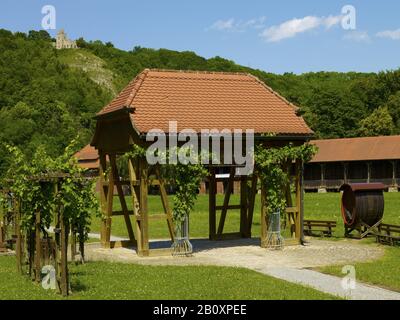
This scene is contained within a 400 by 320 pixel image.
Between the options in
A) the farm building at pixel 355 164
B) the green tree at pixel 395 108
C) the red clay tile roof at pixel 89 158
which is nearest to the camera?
the farm building at pixel 355 164

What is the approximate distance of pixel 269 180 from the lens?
65.9ft

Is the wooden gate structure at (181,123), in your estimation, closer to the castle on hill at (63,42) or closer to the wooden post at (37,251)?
the wooden post at (37,251)

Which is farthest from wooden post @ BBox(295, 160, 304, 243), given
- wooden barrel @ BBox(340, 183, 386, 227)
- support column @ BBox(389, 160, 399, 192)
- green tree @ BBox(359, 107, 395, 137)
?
green tree @ BBox(359, 107, 395, 137)

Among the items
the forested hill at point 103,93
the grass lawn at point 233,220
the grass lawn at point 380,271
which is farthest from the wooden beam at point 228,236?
the forested hill at point 103,93

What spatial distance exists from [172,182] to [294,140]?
192 inches

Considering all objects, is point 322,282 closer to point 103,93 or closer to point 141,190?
point 141,190

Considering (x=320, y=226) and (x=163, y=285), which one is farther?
(x=320, y=226)

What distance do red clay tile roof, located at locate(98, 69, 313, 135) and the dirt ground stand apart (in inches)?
153

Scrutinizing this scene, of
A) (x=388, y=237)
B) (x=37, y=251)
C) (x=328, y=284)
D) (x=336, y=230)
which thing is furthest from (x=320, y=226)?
(x=37, y=251)

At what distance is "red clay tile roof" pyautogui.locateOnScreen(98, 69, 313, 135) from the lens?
19344 millimetres

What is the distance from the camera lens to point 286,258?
1781 centimetres

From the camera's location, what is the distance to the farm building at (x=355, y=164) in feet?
197

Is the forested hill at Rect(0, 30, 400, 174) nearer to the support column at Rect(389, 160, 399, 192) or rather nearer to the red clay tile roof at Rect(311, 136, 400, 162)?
the red clay tile roof at Rect(311, 136, 400, 162)

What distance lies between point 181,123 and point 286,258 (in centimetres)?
525
